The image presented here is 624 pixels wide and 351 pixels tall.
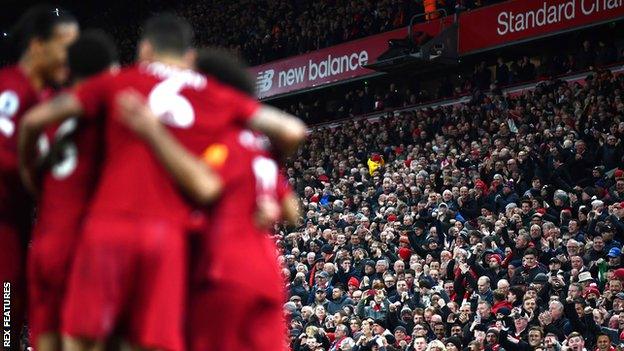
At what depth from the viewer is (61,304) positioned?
4219mm

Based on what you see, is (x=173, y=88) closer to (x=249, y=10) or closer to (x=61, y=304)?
(x=61, y=304)

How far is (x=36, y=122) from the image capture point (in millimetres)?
3943

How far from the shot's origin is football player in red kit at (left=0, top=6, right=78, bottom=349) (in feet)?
15.0

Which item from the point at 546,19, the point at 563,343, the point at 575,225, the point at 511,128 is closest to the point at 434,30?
Result: the point at 546,19

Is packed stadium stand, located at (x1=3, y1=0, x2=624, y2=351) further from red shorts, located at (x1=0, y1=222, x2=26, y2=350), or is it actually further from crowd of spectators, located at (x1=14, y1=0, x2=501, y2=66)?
red shorts, located at (x1=0, y1=222, x2=26, y2=350)

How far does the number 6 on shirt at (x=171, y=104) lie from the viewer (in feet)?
12.7

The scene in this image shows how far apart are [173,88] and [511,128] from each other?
16212 millimetres

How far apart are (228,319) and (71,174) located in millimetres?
827

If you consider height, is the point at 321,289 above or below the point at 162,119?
above

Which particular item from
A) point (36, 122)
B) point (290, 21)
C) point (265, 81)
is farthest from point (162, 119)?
point (290, 21)

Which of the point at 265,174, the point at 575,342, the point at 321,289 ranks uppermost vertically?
the point at 321,289

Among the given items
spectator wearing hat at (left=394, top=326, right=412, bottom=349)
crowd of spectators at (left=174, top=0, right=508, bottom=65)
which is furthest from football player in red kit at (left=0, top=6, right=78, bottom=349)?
crowd of spectators at (left=174, top=0, right=508, bottom=65)

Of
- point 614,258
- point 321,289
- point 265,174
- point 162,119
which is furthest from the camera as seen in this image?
point 321,289

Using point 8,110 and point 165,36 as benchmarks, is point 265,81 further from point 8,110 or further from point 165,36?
point 165,36
